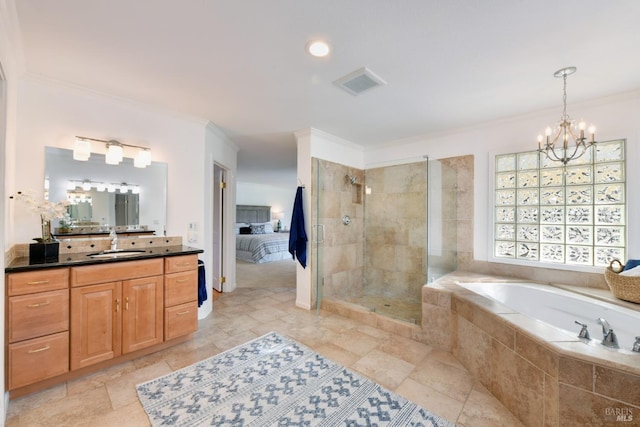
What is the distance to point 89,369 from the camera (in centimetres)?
201

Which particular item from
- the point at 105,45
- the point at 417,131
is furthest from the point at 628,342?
the point at 105,45

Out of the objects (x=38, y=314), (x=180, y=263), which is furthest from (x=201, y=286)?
(x=38, y=314)

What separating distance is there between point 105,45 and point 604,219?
440 cm

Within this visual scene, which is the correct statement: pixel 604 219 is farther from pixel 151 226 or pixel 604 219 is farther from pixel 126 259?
pixel 151 226

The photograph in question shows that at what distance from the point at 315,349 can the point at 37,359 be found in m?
1.99

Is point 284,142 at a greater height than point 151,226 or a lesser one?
greater

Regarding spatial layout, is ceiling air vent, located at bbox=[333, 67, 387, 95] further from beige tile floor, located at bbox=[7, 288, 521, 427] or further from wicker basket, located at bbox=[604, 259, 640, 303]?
wicker basket, located at bbox=[604, 259, 640, 303]

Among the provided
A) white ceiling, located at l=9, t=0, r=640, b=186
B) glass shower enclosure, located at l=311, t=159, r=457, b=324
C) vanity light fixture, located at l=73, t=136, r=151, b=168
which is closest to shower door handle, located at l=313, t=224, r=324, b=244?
glass shower enclosure, located at l=311, t=159, r=457, b=324

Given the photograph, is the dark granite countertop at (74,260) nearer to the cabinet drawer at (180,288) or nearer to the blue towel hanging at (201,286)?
the cabinet drawer at (180,288)

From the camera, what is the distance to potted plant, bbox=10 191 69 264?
1892mm

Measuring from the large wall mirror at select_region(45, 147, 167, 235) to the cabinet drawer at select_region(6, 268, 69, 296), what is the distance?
68cm

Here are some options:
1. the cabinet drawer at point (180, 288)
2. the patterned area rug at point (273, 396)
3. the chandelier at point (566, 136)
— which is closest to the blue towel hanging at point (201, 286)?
the cabinet drawer at point (180, 288)

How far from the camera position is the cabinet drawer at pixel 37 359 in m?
1.65

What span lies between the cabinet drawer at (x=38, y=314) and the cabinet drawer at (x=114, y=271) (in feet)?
0.39
